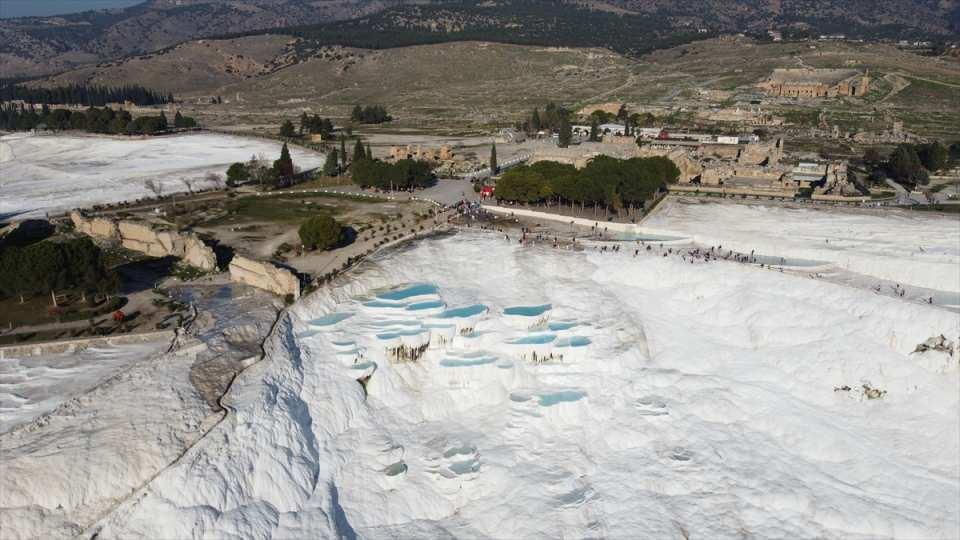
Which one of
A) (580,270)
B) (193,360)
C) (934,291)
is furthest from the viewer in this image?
(580,270)

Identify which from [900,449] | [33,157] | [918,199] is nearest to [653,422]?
[900,449]

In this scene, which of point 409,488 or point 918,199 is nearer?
point 409,488

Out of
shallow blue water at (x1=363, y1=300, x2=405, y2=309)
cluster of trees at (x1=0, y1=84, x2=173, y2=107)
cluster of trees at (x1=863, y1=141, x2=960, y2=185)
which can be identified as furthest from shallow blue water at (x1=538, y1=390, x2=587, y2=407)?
cluster of trees at (x1=0, y1=84, x2=173, y2=107)

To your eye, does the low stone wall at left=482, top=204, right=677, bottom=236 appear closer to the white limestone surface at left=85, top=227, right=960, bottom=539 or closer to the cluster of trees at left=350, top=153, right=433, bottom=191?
the white limestone surface at left=85, top=227, right=960, bottom=539

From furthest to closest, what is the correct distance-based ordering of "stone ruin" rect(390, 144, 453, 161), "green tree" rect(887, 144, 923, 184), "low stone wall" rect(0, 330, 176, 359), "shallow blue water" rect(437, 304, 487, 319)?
"stone ruin" rect(390, 144, 453, 161)
"green tree" rect(887, 144, 923, 184)
"shallow blue water" rect(437, 304, 487, 319)
"low stone wall" rect(0, 330, 176, 359)

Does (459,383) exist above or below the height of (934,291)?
below

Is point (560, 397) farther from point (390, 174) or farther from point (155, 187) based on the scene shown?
point (155, 187)

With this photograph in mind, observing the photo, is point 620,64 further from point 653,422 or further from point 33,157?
point 653,422

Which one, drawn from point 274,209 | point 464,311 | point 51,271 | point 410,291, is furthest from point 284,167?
point 464,311
